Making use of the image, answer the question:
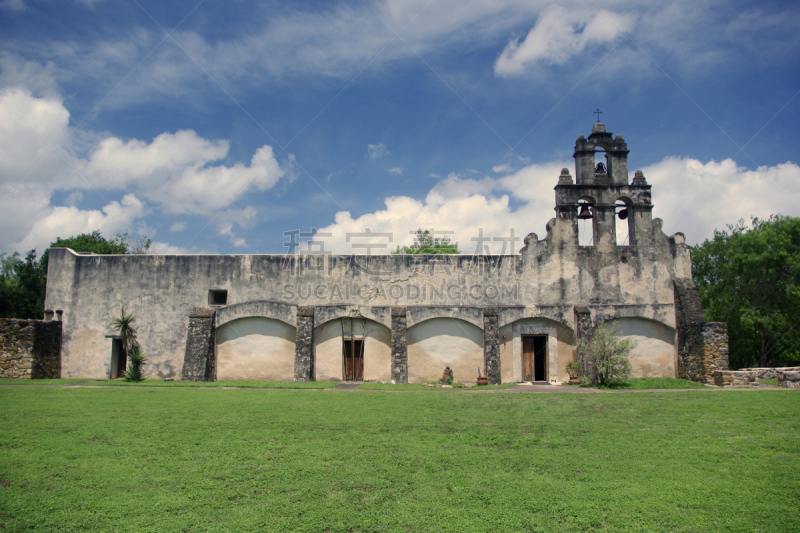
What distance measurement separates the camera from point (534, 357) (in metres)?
18.1

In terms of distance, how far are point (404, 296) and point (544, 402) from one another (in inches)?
307

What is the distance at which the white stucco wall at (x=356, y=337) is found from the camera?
18.1 m

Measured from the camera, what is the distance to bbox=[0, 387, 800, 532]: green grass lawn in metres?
4.41

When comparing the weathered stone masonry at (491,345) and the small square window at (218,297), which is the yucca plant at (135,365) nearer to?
the small square window at (218,297)

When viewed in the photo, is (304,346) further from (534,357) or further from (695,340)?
(695,340)

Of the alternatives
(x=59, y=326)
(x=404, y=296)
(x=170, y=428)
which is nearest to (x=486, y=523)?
(x=170, y=428)

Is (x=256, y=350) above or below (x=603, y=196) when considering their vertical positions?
below

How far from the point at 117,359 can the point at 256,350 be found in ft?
18.1

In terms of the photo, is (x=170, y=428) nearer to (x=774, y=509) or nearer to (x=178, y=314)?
(x=774, y=509)

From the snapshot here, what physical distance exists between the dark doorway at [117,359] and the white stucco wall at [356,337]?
25.1 ft

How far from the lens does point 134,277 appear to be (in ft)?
62.2

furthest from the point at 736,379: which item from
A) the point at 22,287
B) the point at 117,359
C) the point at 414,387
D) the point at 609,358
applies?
the point at 22,287

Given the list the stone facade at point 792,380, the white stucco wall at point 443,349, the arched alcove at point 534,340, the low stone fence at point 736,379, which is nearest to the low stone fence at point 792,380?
the stone facade at point 792,380

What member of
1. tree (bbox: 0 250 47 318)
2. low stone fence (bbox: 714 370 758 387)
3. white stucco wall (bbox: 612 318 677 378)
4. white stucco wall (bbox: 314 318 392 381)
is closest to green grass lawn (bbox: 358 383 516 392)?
white stucco wall (bbox: 314 318 392 381)
